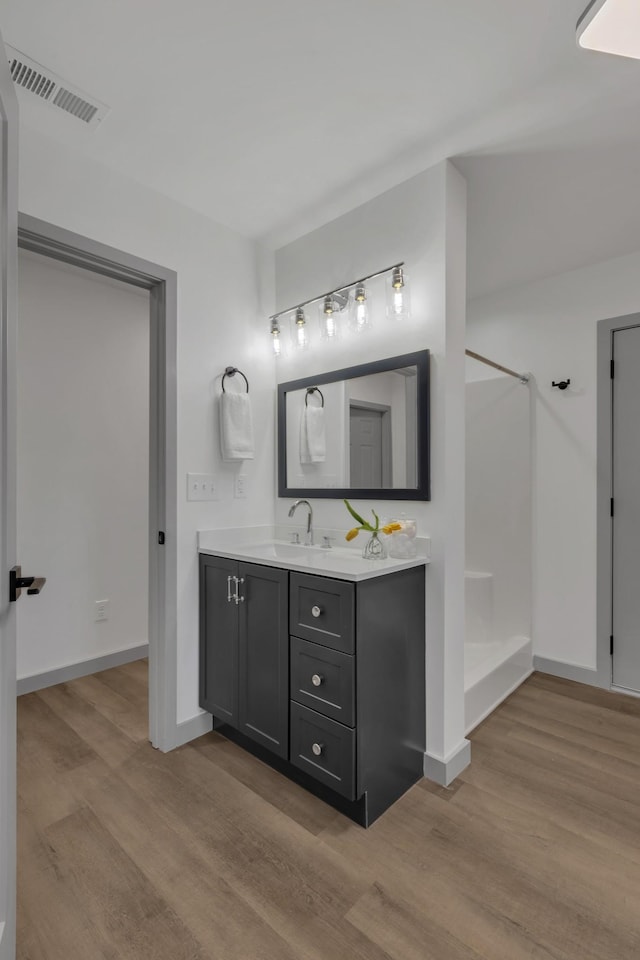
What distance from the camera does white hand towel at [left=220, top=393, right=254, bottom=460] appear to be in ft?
7.66

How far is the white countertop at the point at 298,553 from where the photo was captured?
1718mm

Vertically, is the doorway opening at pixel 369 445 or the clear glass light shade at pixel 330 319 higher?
the clear glass light shade at pixel 330 319

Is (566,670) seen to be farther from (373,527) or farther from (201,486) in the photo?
(201,486)

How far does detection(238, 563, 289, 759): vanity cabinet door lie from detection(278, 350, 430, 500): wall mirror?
1.99ft

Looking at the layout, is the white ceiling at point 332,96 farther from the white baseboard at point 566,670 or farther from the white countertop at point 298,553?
the white baseboard at point 566,670

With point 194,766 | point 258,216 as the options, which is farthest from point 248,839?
point 258,216

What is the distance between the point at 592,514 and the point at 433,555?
1.50m

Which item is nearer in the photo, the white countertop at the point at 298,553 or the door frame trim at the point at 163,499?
the white countertop at the point at 298,553

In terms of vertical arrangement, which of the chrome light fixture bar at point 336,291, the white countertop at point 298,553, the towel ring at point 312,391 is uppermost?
the chrome light fixture bar at point 336,291

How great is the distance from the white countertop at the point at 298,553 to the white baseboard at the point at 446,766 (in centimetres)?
79

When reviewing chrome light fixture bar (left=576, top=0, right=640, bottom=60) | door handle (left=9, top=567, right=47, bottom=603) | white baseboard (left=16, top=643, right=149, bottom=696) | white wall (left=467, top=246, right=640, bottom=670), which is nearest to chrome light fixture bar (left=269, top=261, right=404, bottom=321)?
chrome light fixture bar (left=576, top=0, right=640, bottom=60)

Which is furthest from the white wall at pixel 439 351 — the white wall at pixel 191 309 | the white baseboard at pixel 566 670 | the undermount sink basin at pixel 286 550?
the white baseboard at pixel 566 670

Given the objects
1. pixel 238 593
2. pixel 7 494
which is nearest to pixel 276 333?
pixel 238 593

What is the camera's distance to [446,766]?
1884 millimetres
